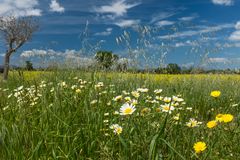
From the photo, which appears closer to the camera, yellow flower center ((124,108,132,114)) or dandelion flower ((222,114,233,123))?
dandelion flower ((222,114,233,123))

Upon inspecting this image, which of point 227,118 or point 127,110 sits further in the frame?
point 127,110

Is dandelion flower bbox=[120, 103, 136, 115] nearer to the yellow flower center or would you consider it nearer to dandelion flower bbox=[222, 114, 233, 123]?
the yellow flower center

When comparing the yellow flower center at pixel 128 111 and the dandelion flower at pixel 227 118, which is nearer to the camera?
the dandelion flower at pixel 227 118

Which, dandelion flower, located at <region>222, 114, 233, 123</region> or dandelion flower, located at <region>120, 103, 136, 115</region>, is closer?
dandelion flower, located at <region>222, 114, 233, 123</region>

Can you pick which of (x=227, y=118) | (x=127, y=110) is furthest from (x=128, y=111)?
(x=227, y=118)

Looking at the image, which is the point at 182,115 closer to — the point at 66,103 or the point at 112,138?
the point at 112,138

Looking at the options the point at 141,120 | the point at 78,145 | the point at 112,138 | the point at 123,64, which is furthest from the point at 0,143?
the point at 123,64

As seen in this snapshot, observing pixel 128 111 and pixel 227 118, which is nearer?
pixel 227 118

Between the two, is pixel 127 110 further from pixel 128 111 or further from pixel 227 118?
pixel 227 118

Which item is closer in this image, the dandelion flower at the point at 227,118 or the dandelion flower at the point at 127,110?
the dandelion flower at the point at 227,118

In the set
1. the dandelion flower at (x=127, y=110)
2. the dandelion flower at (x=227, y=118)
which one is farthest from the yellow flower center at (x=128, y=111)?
the dandelion flower at (x=227, y=118)

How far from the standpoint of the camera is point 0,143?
2846 millimetres

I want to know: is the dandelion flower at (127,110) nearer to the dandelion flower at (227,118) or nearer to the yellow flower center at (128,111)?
the yellow flower center at (128,111)

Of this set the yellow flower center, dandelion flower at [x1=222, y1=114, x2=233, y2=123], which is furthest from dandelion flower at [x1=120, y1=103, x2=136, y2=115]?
dandelion flower at [x1=222, y1=114, x2=233, y2=123]
